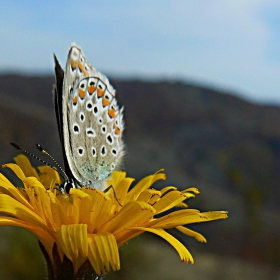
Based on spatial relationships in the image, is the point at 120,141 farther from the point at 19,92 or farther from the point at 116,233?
the point at 19,92

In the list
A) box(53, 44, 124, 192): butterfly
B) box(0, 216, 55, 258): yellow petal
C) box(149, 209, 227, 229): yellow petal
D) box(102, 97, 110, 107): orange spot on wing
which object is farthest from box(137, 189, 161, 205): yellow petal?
box(102, 97, 110, 107): orange spot on wing

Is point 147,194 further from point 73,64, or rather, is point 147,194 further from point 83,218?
point 73,64

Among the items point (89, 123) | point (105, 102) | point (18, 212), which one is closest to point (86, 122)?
point (89, 123)

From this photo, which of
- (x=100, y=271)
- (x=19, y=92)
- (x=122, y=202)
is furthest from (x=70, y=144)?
(x=19, y=92)

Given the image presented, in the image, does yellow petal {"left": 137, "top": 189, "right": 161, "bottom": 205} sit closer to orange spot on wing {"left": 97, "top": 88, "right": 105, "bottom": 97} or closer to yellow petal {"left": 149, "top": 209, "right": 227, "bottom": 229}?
yellow petal {"left": 149, "top": 209, "right": 227, "bottom": 229}

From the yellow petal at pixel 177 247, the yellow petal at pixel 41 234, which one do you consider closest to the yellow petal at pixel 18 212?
the yellow petal at pixel 41 234

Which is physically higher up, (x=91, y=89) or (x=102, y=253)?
(x=91, y=89)

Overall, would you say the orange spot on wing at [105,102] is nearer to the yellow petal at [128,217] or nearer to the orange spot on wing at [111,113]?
the orange spot on wing at [111,113]
